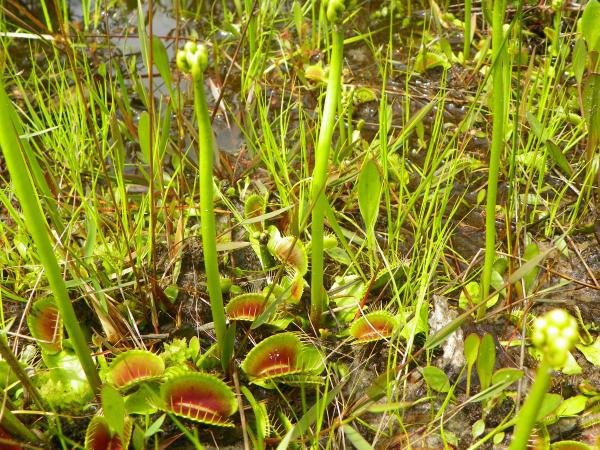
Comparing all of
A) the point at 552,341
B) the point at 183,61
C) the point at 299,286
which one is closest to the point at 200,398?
the point at 299,286

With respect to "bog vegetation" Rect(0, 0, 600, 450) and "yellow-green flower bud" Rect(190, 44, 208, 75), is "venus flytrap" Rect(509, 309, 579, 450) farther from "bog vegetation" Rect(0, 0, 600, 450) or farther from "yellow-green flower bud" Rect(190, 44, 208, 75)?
"yellow-green flower bud" Rect(190, 44, 208, 75)

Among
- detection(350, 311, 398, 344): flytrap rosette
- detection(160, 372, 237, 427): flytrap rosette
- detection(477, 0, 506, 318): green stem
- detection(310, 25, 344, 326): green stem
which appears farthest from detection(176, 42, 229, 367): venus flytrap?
detection(477, 0, 506, 318): green stem

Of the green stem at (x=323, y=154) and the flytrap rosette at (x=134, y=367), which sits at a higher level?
the green stem at (x=323, y=154)

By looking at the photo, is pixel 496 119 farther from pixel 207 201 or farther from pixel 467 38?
pixel 467 38

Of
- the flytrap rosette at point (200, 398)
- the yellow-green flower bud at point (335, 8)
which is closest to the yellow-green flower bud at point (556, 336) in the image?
the yellow-green flower bud at point (335, 8)

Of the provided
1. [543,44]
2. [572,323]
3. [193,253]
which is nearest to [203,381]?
[193,253]

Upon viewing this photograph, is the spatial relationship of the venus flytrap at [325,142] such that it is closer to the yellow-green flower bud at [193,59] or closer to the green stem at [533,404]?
the yellow-green flower bud at [193,59]

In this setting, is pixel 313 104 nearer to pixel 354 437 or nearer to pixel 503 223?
pixel 503 223

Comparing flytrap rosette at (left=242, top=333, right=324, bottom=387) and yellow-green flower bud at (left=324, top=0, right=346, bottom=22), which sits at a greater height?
yellow-green flower bud at (left=324, top=0, right=346, bottom=22)
